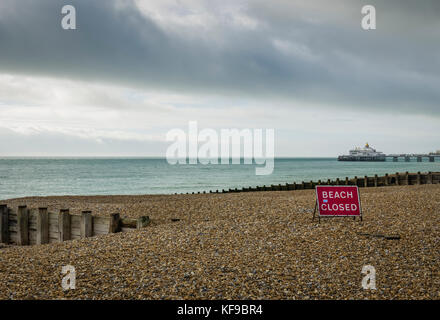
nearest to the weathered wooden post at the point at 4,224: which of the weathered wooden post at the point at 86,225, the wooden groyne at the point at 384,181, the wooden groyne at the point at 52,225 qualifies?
the wooden groyne at the point at 52,225

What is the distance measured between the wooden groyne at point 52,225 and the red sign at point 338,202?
5470 millimetres

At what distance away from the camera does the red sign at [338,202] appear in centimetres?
1107

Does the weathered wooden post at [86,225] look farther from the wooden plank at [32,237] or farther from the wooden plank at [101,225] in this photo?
the wooden plank at [32,237]

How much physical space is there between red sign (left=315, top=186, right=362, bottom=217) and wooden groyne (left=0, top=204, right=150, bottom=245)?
17.9ft

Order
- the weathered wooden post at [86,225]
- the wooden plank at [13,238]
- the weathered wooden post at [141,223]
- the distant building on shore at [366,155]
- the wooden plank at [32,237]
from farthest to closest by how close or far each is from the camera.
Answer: the distant building on shore at [366,155]
the wooden plank at [13,238]
the wooden plank at [32,237]
the weathered wooden post at [141,223]
the weathered wooden post at [86,225]

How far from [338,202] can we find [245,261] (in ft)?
15.2

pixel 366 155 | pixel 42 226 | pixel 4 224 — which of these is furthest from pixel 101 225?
pixel 366 155

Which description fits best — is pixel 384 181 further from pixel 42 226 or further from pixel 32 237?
pixel 32 237

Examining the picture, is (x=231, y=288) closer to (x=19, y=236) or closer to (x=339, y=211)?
(x=339, y=211)

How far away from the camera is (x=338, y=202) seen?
11.2 m
